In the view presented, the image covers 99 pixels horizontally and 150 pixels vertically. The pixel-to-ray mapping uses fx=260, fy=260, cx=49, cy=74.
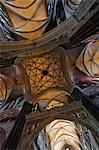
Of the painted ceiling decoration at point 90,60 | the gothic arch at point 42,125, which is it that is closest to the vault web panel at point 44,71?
the painted ceiling decoration at point 90,60

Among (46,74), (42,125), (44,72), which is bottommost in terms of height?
(42,125)

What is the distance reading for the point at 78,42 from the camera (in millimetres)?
10445

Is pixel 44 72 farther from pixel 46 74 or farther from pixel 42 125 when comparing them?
pixel 42 125

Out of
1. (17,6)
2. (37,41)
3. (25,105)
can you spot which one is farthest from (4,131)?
(17,6)

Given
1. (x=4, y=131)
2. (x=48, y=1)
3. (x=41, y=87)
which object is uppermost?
(x=48, y=1)

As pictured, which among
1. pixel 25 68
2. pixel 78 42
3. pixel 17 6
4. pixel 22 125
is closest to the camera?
pixel 22 125

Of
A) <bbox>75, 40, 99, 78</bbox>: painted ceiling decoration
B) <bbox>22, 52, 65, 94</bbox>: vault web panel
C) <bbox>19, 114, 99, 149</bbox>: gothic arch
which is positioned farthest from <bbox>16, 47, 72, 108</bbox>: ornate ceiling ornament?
<bbox>19, 114, 99, 149</bbox>: gothic arch

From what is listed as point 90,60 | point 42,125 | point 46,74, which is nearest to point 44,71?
point 46,74

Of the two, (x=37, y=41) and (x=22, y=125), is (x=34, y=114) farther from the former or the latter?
(x=37, y=41)

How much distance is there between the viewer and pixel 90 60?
528 inches

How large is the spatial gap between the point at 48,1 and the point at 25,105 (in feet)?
17.4

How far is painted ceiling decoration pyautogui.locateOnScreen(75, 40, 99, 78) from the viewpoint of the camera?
41.9 feet

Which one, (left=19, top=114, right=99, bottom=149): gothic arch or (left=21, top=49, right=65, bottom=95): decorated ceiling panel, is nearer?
(left=19, top=114, right=99, bottom=149): gothic arch

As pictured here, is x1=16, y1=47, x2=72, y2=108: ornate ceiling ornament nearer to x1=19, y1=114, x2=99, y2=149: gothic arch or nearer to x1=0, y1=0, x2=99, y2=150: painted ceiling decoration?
x1=0, y1=0, x2=99, y2=150: painted ceiling decoration
